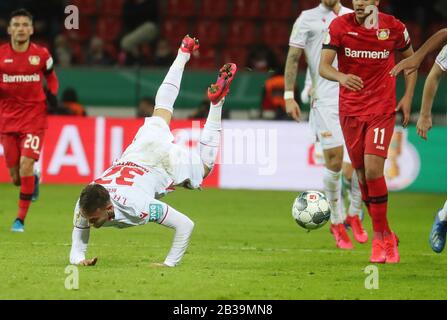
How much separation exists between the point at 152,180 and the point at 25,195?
3.97m

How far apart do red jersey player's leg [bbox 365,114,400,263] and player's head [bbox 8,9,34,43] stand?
15.6 ft

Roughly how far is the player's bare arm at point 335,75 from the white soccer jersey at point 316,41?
1.76 metres

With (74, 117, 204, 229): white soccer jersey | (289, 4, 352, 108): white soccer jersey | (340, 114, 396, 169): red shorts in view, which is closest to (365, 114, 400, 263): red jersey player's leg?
(340, 114, 396, 169): red shorts

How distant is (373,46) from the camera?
10008 mm

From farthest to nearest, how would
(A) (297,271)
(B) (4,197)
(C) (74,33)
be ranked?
(C) (74,33) → (B) (4,197) → (A) (297,271)

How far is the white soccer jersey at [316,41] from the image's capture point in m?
11.7

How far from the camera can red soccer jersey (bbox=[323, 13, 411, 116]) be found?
32.7ft

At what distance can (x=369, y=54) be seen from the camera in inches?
395

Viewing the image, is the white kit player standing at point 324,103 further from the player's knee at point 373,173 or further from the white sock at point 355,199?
the player's knee at point 373,173

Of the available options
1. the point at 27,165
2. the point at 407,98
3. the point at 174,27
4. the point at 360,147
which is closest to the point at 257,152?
the point at 174,27

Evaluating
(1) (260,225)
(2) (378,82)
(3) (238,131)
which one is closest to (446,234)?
(2) (378,82)

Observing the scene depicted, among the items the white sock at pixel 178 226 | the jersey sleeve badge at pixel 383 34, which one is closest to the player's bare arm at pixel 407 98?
the jersey sleeve badge at pixel 383 34
